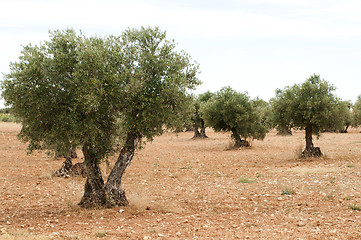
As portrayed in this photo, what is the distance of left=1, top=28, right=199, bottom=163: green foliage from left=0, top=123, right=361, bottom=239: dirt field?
9.21 feet

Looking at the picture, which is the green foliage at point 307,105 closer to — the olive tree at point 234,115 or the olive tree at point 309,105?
the olive tree at point 309,105

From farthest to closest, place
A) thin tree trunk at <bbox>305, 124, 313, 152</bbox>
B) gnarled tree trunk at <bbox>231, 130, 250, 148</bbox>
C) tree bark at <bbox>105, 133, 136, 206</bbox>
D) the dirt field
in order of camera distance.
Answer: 1. gnarled tree trunk at <bbox>231, 130, 250, 148</bbox>
2. thin tree trunk at <bbox>305, 124, 313, 152</bbox>
3. tree bark at <bbox>105, 133, 136, 206</bbox>
4. the dirt field

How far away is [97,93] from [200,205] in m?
6.54

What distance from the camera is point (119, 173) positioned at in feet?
45.1

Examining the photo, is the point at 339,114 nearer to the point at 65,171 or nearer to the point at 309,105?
the point at 309,105

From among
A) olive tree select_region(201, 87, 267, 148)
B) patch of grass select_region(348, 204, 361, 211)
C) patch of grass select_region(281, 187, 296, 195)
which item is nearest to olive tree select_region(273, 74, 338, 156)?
olive tree select_region(201, 87, 267, 148)

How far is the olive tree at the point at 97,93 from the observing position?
11797 mm

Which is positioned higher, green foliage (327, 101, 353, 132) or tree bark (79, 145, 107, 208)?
green foliage (327, 101, 353, 132)

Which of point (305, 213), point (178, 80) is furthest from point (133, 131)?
point (305, 213)

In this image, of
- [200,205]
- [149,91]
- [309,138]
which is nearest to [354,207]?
[200,205]

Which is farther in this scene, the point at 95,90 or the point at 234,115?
the point at 234,115

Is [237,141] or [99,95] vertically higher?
[99,95]

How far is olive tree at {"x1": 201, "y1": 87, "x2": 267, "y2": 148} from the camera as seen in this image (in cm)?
3758

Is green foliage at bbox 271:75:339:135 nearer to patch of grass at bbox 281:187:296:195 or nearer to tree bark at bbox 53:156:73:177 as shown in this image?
patch of grass at bbox 281:187:296:195
